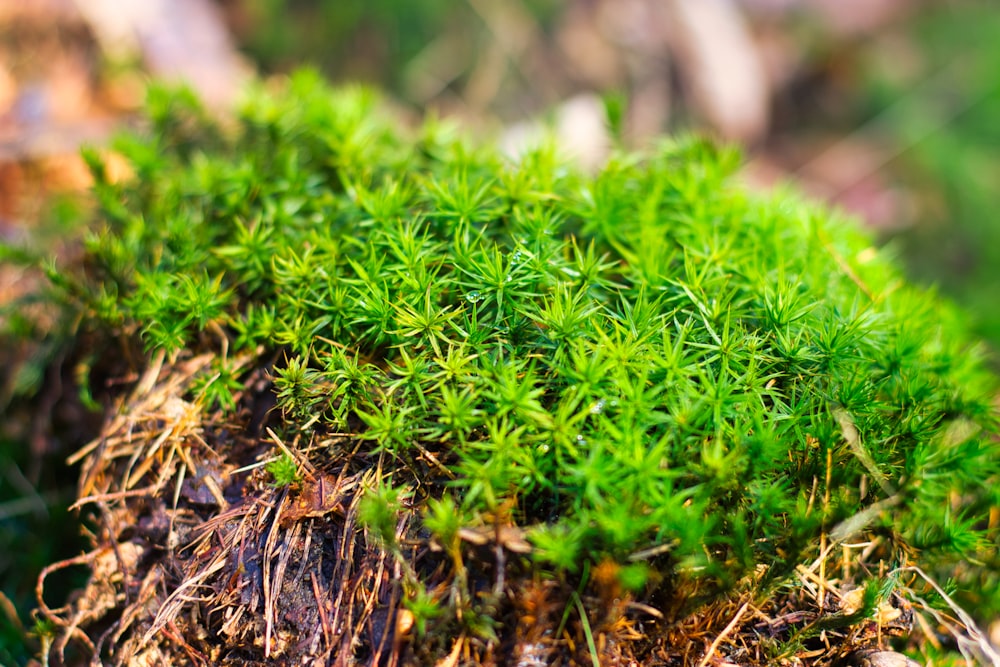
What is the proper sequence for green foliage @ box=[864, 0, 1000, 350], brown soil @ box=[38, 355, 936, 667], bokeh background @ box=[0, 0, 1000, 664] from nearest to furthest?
brown soil @ box=[38, 355, 936, 667] < bokeh background @ box=[0, 0, 1000, 664] < green foliage @ box=[864, 0, 1000, 350]

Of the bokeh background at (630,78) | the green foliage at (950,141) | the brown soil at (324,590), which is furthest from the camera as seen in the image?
the green foliage at (950,141)

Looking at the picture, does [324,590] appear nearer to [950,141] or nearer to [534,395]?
[534,395]

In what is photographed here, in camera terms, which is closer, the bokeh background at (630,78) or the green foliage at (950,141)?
the bokeh background at (630,78)

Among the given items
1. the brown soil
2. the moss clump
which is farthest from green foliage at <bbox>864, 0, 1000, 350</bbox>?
the brown soil

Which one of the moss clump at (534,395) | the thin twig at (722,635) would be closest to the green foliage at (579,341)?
the moss clump at (534,395)

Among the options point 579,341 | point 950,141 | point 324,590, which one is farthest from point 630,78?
point 324,590

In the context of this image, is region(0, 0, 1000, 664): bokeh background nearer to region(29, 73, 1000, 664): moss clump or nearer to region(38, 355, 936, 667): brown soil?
region(29, 73, 1000, 664): moss clump

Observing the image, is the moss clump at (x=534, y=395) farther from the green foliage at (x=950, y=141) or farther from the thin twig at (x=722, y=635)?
the green foliage at (x=950, y=141)
